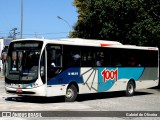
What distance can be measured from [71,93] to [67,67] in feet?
4.10

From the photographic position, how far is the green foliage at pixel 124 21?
100 ft

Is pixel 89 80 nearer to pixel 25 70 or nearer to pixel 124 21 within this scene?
pixel 25 70

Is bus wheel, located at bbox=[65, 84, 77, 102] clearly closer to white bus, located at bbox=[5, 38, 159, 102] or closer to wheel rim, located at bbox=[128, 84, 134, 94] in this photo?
white bus, located at bbox=[5, 38, 159, 102]

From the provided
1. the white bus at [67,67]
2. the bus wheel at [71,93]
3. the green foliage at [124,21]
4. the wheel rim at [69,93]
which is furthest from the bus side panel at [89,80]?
the green foliage at [124,21]

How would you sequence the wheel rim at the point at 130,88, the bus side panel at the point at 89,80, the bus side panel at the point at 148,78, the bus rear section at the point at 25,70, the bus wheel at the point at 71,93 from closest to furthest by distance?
the bus rear section at the point at 25,70 < the bus wheel at the point at 71,93 < the bus side panel at the point at 89,80 < the wheel rim at the point at 130,88 < the bus side panel at the point at 148,78

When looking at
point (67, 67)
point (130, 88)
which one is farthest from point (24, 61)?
point (130, 88)

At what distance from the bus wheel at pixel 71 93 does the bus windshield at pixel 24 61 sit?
6.86 feet

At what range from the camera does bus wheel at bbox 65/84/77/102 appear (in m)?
20.3

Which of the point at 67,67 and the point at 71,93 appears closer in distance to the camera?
the point at 67,67

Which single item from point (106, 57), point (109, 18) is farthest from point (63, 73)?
point (109, 18)

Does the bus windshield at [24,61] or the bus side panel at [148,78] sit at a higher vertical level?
the bus windshield at [24,61]

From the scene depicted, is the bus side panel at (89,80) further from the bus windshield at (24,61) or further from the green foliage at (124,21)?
the green foliage at (124,21)

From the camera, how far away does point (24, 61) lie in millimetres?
19391

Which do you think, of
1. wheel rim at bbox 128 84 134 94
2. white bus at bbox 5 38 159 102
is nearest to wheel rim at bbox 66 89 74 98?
A: white bus at bbox 5 38 159 102
